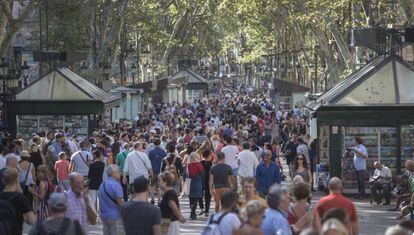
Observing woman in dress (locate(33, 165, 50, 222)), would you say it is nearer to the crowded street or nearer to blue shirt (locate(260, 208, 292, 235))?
the crowded street

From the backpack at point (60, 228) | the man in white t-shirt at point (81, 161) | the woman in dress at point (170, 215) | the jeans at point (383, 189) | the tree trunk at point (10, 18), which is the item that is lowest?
the jeans at point (383, 189)

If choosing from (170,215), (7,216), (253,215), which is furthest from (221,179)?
(253,215)

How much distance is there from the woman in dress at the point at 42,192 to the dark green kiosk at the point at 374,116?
9675 mm

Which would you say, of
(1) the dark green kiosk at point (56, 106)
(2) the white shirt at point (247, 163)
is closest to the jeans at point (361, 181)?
(2) the white shirt at point (247, 163)

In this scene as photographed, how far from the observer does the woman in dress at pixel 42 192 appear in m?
17.5

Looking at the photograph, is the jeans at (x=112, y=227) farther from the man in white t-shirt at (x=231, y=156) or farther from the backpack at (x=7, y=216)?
the man in white t-shirt at (x=231, y=156)

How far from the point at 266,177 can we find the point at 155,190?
597cm

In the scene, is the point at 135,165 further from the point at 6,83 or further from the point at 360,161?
the point at 6,83

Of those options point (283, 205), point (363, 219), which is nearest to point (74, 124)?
point (363, 219)

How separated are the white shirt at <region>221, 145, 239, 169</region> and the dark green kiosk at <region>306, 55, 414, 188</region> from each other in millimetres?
3206

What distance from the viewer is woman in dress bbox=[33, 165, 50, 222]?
57.4 ft

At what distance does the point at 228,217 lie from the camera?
11.2 metres

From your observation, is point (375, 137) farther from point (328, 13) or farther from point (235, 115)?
point (235, 115)

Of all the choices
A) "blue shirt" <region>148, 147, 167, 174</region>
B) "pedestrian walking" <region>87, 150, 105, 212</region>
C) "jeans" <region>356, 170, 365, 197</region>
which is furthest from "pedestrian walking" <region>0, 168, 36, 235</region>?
"jeans" <region>356, 170, 365, 197</region>
